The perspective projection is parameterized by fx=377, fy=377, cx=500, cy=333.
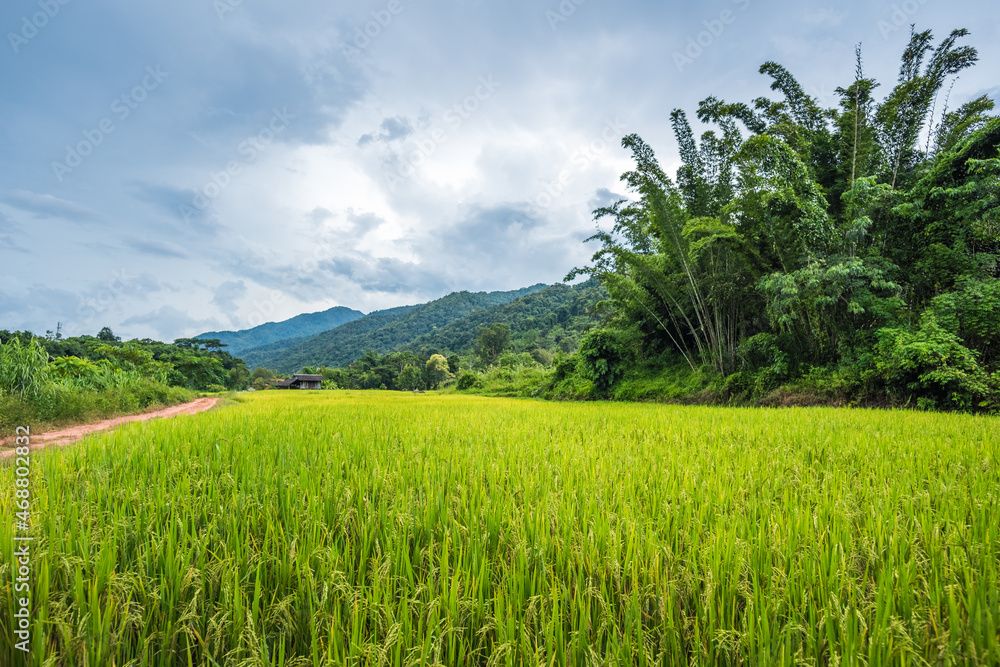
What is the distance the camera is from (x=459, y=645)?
3.14 ft

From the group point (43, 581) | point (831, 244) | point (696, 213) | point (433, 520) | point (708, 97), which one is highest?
point (708, 97)

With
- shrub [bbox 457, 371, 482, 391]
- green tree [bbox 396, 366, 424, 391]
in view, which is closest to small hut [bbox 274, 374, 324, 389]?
green tree [bbox 396, 366, 424, 391]

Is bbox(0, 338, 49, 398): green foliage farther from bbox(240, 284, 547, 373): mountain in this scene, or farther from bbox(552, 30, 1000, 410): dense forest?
bbox(240, 284, 547, 373): mountain

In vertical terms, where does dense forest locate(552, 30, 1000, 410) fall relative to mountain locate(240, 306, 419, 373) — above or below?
below

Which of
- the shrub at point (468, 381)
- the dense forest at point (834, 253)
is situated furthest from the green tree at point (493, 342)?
the dense forest at point (834, 253)

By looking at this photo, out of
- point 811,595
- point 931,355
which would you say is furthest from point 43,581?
point 931,355

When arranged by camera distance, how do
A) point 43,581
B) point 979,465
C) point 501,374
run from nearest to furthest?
1. point 43,581
2. point 979,465
3. point 501,374

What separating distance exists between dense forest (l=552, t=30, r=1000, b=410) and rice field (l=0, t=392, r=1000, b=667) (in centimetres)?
667

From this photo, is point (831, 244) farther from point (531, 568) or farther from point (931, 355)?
point (531, 568)

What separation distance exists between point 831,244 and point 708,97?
17.5 ft

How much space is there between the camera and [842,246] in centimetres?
885

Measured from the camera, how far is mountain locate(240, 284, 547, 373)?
106 meters

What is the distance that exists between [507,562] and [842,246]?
37.1 ft

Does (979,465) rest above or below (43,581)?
below
